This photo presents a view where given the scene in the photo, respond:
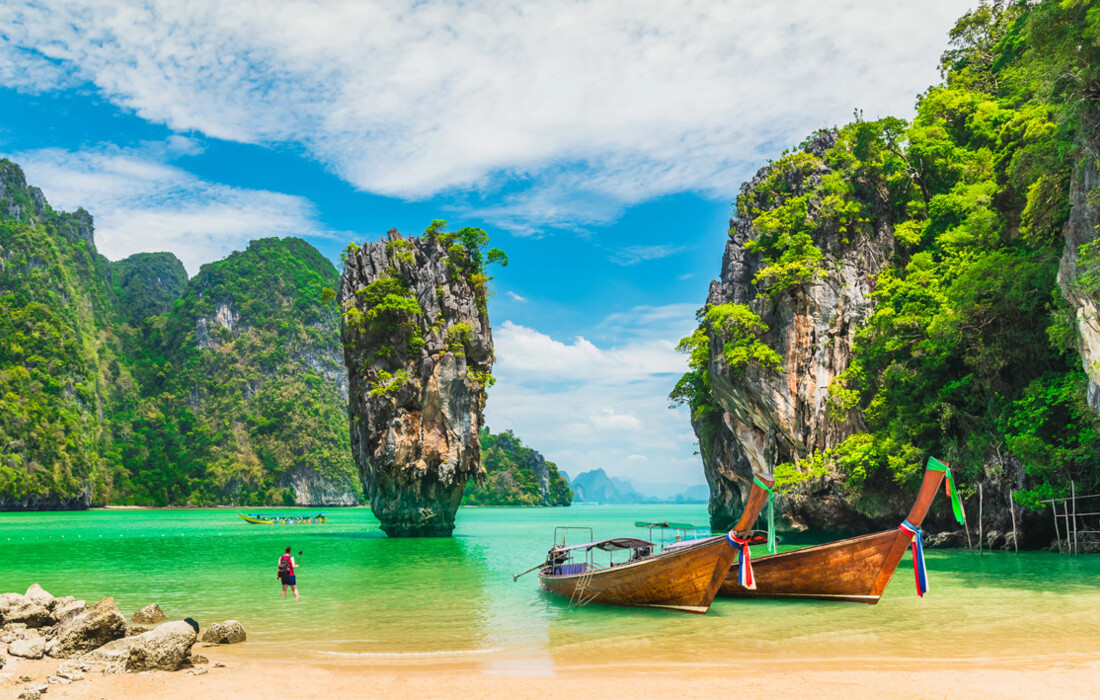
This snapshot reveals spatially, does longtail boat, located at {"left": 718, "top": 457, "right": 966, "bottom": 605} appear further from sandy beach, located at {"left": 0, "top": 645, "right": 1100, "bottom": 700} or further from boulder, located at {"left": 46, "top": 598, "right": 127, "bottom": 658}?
boulder, located at {"left": 46, "top": 598, "right": 127, "bottom": 658}

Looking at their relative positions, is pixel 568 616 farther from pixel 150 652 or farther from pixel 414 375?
pixel 414 375

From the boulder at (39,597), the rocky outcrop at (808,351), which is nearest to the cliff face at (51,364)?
the boulder at (39,597)

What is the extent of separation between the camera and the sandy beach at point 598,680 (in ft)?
25.3

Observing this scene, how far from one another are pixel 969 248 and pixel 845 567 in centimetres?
1506

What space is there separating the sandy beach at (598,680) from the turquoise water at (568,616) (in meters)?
0.44

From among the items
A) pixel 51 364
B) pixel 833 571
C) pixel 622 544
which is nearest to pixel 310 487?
pixel 51 364

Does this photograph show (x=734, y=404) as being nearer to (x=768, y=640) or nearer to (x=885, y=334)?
(x=885, y=334)

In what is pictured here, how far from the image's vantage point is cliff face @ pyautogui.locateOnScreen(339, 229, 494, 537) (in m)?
34.3

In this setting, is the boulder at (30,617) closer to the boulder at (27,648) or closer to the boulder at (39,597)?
the boulder at (39,597)

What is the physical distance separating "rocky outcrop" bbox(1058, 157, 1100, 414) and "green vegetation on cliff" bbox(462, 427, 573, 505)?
110871mm

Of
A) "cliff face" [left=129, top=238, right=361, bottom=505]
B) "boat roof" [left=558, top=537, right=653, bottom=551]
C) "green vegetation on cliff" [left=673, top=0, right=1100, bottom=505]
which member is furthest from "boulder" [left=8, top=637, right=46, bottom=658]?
"cliff face" [left=129, top=238, right=361, bottom=505]

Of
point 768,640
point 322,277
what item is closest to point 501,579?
point 768,640

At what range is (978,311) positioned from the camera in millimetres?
20094

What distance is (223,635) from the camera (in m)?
10.5
